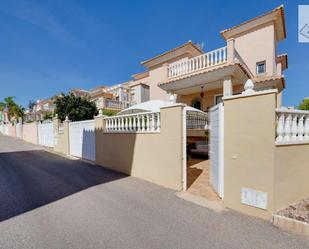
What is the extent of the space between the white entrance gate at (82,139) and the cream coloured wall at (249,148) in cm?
697

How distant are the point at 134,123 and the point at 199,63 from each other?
595 cm

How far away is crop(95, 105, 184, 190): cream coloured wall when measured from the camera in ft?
15.6

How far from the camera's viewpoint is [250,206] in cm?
336

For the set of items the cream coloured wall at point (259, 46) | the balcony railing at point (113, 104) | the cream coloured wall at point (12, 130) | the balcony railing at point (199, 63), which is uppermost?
the cream coloured wall at point (259, 46)

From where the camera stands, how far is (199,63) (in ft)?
31.9

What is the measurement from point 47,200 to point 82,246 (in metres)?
2.30

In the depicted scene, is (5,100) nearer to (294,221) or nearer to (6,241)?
(6,241)

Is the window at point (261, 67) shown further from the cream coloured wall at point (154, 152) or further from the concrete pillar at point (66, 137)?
the concrete pillar at point (66, 137)

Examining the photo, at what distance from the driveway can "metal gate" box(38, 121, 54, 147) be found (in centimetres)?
1087

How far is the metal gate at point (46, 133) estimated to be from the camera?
14.9m

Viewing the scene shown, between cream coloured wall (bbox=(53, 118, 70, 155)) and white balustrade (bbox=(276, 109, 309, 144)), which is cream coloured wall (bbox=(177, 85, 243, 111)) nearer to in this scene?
white balustrade (bbox=(276, 109, 309, 144))

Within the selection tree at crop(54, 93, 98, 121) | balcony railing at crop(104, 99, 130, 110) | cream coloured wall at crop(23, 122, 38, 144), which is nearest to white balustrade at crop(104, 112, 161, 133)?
tree at crop(54, 93, 98, 121)

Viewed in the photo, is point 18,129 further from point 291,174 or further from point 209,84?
point 291,174

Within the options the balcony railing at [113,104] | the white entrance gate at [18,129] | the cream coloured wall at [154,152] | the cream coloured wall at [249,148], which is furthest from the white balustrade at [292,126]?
the white entrance gate at [18,129]
